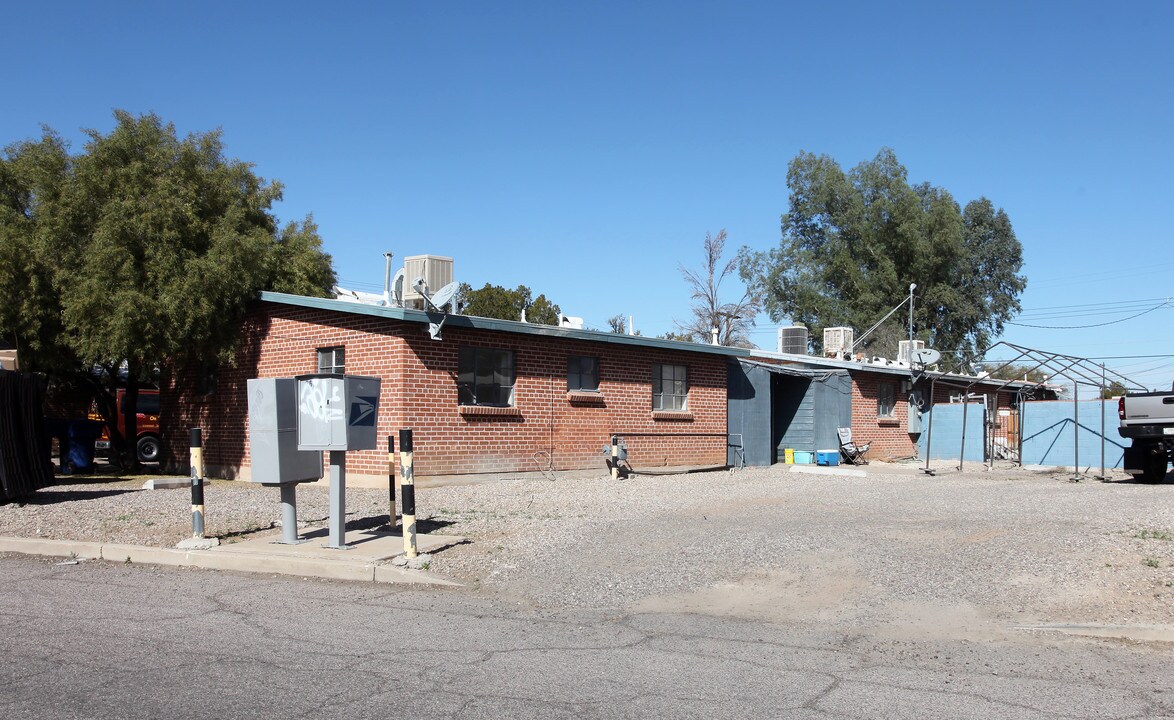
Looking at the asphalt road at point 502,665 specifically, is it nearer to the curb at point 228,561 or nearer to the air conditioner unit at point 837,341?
the curb at point 228,561

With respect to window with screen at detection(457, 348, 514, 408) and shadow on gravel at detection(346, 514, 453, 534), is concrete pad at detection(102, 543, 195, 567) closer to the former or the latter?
shadow on gravel at detection(346, 514, 453, 534)

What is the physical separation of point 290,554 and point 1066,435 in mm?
21530

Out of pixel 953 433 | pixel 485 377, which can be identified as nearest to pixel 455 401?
pixel 485 377

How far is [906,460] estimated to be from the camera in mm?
28422

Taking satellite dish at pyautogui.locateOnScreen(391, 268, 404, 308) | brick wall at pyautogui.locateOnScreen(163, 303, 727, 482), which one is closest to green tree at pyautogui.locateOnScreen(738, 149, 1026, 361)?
brick wall at pyautogui.locateOnScreen(163, 303, 727, 482)

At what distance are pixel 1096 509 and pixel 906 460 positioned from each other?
15673 mm

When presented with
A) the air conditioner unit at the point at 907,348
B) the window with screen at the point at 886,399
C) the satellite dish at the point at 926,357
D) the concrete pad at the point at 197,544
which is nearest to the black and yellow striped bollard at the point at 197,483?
the concrete pad at the point at 197,544

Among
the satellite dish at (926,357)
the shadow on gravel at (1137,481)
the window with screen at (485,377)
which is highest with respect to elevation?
the satellite dish at (926,357)

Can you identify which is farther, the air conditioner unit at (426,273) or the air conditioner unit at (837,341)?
the air conditioner unit at (837,341)

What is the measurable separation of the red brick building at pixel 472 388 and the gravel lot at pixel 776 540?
1.20 metres

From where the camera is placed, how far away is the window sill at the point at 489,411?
672 inches

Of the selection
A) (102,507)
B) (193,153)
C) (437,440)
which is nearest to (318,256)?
(193,153)

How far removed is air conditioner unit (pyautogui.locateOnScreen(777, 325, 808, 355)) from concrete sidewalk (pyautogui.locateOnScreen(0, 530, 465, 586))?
777 inches

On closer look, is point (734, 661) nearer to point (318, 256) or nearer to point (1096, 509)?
point (1096, 509)
